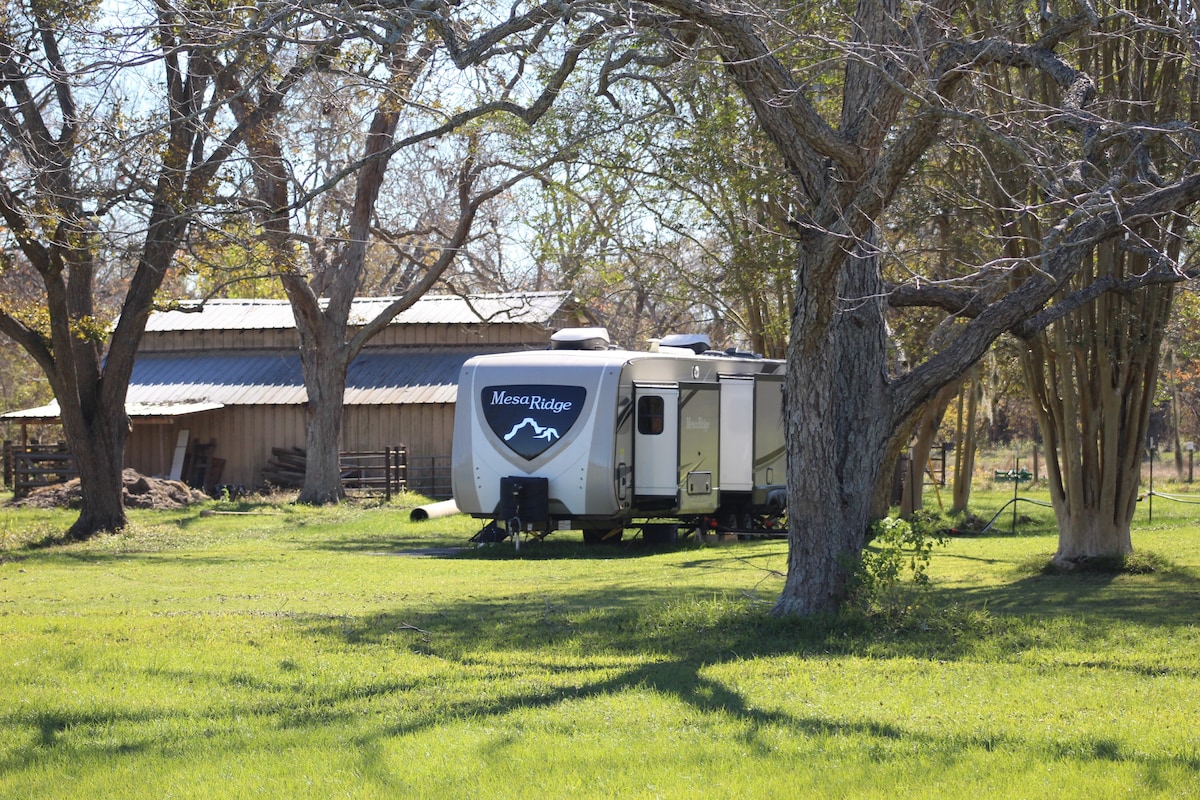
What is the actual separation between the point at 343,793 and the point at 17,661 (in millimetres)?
4272

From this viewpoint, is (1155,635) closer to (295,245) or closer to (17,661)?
(17,661)

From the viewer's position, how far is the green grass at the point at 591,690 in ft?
19.5

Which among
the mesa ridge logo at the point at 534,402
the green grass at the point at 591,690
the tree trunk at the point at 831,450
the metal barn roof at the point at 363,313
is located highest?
the metal barn roof at the point at 363,313

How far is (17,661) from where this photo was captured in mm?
8836

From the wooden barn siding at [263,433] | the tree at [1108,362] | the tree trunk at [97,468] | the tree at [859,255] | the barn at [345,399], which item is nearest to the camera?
the tree at [859,255]

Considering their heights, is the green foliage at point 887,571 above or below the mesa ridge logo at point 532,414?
below

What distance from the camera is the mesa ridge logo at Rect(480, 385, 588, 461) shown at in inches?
757

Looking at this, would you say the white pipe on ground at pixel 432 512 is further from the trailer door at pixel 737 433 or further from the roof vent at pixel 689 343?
the trailer door at pixel 737 433

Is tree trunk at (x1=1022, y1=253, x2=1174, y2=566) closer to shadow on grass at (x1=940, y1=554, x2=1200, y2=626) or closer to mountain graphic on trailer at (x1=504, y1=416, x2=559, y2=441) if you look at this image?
→ shadow on grass at (x1=940, y1=554, x2=1200, y2=626)

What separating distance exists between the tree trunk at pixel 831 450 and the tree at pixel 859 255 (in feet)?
0.03

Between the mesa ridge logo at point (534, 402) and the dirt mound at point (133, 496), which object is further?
the dirt mound at point (133, 496)

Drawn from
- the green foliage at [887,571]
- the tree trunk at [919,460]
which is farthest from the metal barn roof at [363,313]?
the green foliage at [887,571]

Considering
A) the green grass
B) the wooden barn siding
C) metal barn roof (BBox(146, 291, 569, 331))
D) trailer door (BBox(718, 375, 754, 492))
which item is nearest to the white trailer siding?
trailer door (BBox(718, 375, 754, 492))

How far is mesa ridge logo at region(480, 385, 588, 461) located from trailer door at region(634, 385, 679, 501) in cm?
104
